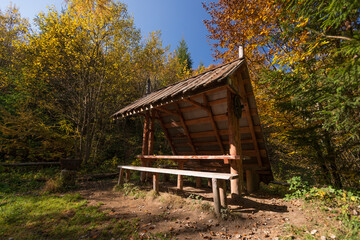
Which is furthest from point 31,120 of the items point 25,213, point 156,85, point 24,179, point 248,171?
point 248,171

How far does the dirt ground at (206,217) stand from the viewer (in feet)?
10.4

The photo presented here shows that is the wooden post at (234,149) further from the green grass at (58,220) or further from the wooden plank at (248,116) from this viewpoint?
the green grass at (58,220)

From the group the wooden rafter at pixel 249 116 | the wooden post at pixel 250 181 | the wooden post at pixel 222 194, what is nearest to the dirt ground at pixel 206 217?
the wooden post at pixel 222 194

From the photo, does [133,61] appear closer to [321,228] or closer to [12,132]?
[12,132]

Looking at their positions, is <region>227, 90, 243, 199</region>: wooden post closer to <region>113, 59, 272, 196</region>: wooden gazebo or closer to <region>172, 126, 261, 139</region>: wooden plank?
<region>113, 59, 272, 196</region>: wooden gazebo

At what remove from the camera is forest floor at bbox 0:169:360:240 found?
3.11 metres

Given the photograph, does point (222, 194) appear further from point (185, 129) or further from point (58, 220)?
point (58, 220)

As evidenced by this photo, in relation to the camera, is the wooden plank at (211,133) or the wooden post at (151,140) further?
the wooden post at (151,140)

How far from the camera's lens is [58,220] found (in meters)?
4.01

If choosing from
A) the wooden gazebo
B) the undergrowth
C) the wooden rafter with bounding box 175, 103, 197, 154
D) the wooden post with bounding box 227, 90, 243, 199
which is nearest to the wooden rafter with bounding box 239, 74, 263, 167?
the wooden gazebo

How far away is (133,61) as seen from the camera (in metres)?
12.6

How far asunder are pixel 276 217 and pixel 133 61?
1286 cm

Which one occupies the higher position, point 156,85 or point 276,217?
point 156,85

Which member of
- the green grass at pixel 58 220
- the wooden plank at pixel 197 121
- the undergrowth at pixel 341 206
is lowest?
the green grass at pixel 58 220
